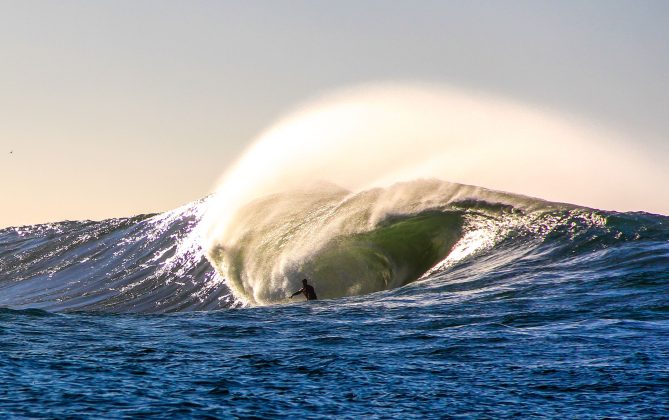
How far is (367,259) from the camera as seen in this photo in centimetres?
2312

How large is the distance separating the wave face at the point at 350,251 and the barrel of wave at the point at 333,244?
41 millimetres

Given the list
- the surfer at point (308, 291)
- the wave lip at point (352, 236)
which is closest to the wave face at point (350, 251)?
the wave lip at point (352, 236)

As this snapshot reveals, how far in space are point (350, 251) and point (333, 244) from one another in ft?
2.54

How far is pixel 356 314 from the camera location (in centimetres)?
1620

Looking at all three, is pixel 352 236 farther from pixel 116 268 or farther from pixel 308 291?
pixel 116 268

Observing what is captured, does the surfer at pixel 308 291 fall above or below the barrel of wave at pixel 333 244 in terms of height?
below

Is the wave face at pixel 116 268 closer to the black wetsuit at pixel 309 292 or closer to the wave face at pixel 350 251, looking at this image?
the wave face at pixel 350 251

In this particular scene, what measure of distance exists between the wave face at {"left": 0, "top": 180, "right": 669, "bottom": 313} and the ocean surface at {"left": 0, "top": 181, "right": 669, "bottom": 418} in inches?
3.1

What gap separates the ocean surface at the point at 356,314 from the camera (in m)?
9.61

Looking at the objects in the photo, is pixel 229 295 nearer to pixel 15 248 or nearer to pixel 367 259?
pixel 367 259

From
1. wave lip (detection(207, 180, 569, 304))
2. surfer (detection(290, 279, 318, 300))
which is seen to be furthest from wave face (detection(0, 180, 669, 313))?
surfer (detection(290, 279, 318, 300))

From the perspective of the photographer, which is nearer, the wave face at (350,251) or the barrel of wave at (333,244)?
the wave face at (350,251)

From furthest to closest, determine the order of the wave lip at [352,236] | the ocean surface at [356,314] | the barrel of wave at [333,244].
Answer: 1. the wave lip at [352,236]
2. the barrel of wave at [333,244]
3. the ocean surface at [356,314]

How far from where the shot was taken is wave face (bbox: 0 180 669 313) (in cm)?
2070
